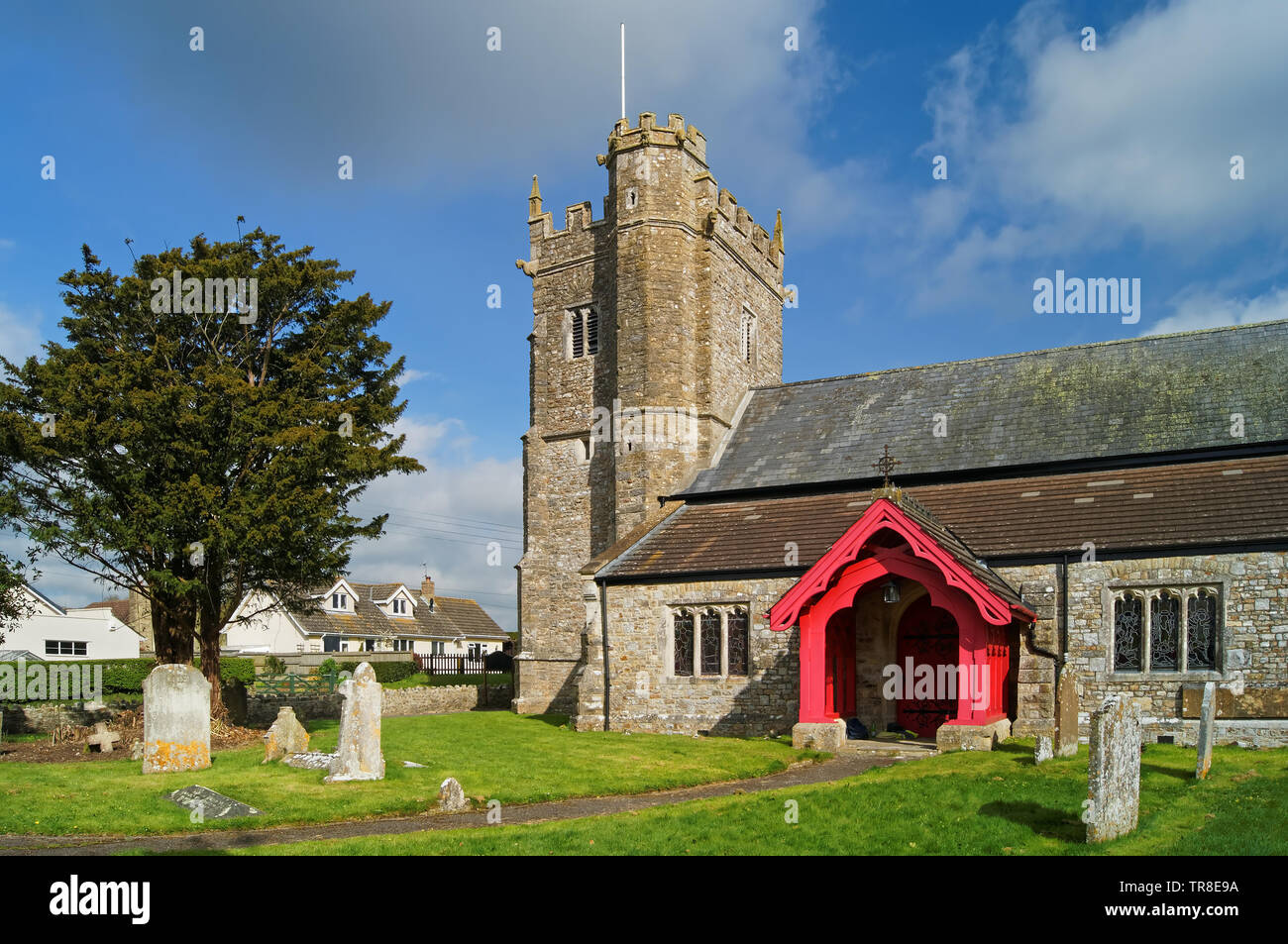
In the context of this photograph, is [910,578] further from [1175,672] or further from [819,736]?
[1175,672]

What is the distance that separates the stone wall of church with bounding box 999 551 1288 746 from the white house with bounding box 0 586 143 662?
128 ft

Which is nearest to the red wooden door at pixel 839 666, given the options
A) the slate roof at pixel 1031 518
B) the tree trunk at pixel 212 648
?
the slate roof at pixel 1031 518

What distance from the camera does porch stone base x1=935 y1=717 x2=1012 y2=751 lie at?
685 inches

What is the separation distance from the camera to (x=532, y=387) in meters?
32.9

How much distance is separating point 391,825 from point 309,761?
4.86m

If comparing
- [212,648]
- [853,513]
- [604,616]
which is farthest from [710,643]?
[212,648]

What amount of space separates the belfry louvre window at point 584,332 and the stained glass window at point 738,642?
11832 millimetres

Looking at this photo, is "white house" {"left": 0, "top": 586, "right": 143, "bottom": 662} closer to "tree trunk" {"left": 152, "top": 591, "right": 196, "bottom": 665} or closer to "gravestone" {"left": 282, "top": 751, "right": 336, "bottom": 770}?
"tree trunk" {"left": 152, "top": 591, "right": 196, "bottom": 665}

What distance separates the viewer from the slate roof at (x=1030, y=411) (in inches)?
880

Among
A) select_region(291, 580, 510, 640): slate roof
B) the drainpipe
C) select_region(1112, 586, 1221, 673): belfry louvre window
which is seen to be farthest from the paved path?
select_region(291, 580, 510, 640): slate roof

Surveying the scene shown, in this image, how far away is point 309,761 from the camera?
1638cm

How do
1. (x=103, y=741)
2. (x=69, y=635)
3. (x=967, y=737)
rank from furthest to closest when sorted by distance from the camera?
(x=69, y=635) < (x=103, y=741) < (x=967, y=737)
